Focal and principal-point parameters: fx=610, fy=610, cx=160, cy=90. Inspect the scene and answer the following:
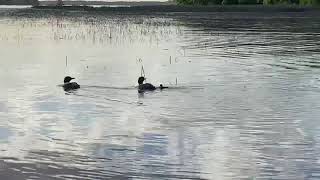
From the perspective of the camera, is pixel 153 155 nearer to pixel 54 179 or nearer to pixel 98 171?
pixel 98 171

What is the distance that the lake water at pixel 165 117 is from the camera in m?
12.2

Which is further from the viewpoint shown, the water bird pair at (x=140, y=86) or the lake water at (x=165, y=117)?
the water bird pair at (x=140, y=86)

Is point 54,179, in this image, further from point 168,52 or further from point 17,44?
point 17,44

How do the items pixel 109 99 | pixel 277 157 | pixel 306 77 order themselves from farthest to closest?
pixel 306 77, pixel 109 99, pixel 277 157

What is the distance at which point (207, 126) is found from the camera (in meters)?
16.1

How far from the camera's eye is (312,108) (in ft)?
60.6

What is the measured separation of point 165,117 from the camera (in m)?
17.5

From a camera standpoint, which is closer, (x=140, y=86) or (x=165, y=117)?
(x=165, y=117)

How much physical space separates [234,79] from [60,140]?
1226 centimetres

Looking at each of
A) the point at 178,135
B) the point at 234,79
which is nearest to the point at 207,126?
the point at 178,135

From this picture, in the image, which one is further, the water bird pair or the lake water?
the water bird pair

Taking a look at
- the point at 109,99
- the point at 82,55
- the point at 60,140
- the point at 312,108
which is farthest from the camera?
the point at 82,55

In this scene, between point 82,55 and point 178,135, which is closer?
point 178,135

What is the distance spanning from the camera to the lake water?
12195 mm
